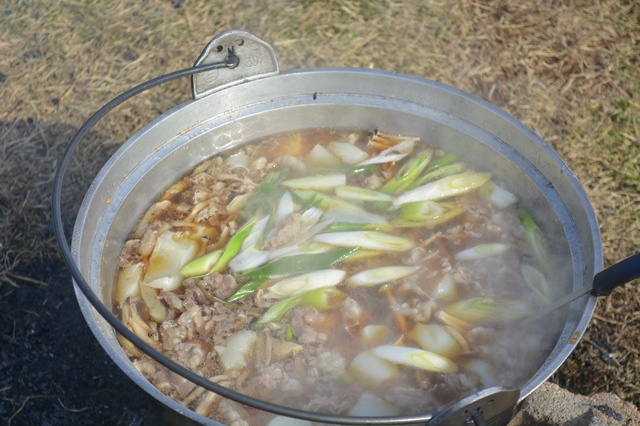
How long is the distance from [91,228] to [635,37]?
16.0ft

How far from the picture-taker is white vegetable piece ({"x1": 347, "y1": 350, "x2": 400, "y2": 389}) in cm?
275

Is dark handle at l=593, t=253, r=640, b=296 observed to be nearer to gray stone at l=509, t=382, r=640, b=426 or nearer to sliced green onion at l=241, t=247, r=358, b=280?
gray stone at l=509, t=382, r=640, b=426

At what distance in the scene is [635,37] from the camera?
5660mm

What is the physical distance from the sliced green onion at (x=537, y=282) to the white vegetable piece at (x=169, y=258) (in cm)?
160

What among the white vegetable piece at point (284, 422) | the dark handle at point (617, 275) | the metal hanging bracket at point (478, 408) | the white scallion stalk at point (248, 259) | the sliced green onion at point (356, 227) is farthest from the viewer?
the sliced green onion at point (356, 227)

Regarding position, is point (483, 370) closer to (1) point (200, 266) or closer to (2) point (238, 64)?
(1) point (200, 266)

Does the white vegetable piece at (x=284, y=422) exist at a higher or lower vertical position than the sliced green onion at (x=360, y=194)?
lower

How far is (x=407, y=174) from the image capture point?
3.54 meters

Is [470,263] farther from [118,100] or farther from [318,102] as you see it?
[118,100]

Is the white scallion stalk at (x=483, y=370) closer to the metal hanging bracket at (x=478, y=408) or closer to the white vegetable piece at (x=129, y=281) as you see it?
the metal hanging bracket at (x=478, y=408)

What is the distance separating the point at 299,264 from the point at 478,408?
4.09 ft

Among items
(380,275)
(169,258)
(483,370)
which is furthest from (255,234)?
(483,370)

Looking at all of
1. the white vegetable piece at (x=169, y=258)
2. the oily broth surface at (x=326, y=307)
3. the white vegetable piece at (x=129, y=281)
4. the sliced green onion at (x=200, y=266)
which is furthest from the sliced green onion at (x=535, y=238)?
the white vegetable piece at (x=129, y=281)

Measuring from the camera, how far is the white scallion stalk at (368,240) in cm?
320
